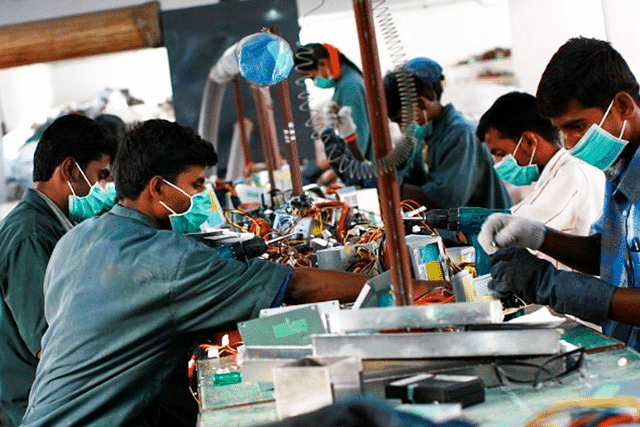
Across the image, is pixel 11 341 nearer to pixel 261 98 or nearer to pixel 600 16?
pixel 261 98

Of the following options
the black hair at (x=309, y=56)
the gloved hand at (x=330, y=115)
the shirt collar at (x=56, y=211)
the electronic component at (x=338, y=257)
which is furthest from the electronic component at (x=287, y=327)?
the gloved hand at (x=330, y=115)

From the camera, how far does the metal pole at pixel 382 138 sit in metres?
2.15

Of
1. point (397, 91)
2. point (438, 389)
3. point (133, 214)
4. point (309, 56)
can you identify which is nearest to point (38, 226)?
point (133, 214)

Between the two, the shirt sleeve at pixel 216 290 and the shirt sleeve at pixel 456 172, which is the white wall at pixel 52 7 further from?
the shirt sleeve at pixel 216 290

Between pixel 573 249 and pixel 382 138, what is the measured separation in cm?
96

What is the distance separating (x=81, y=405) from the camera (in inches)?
106

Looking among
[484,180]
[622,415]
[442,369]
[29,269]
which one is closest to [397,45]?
[442,369]

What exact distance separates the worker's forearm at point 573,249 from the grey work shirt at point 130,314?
74cm

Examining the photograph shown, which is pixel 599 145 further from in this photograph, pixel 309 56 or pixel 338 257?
pixel 309 56

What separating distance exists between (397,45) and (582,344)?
0.74 m

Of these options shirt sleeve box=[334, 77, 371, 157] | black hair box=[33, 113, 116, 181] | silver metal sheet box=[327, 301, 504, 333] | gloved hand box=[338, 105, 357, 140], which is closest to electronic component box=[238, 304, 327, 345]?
silver metal sheet box=[327, 301, 504, 333]

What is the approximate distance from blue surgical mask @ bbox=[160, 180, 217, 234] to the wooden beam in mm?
4671

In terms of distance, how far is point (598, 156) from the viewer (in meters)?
2.63

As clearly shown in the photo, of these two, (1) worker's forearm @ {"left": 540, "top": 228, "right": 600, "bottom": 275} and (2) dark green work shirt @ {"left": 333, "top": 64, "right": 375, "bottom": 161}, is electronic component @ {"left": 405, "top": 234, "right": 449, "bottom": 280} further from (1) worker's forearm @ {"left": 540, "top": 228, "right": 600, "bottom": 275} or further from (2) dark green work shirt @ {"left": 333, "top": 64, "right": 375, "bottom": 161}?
(2) dark green work shirt @ {"left": 333, "top": 64, "right": 375, "bottom": 161}
